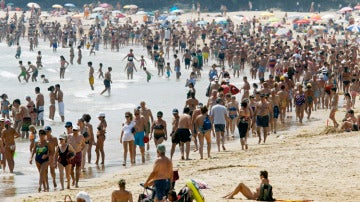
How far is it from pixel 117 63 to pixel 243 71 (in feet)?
32.8

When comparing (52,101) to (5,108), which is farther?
(52,101)

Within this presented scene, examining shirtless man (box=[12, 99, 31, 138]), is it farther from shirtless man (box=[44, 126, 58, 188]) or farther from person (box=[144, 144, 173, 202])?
person (box=[144, 144, 173, 202])

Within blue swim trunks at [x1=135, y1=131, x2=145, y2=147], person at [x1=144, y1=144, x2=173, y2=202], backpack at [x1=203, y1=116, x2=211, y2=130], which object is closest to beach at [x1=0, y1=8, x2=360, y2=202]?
blue swim trunks at [x1=135, y1=131, x2=145, y2=147]

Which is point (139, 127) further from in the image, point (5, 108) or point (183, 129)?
point (5, 108)

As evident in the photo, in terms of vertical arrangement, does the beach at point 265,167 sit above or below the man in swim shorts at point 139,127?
below

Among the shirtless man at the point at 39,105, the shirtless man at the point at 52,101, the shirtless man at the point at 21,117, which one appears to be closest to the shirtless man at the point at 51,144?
the shirtless man at the point at 21,117

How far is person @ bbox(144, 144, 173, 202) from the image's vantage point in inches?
428

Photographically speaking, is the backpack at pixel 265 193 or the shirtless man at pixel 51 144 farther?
the shirtless man at pixel 51 144

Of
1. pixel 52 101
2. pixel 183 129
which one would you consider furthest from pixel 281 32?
pixel 183 129

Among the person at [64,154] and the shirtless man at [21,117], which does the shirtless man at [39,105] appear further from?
the person at [64,154]

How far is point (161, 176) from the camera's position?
10.9 meters

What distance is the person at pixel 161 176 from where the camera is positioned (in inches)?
428

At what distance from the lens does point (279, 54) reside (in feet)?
120

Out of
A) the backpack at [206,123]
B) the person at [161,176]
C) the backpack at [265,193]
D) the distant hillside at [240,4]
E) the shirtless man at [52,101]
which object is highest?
the distant hillside at [240,4]
